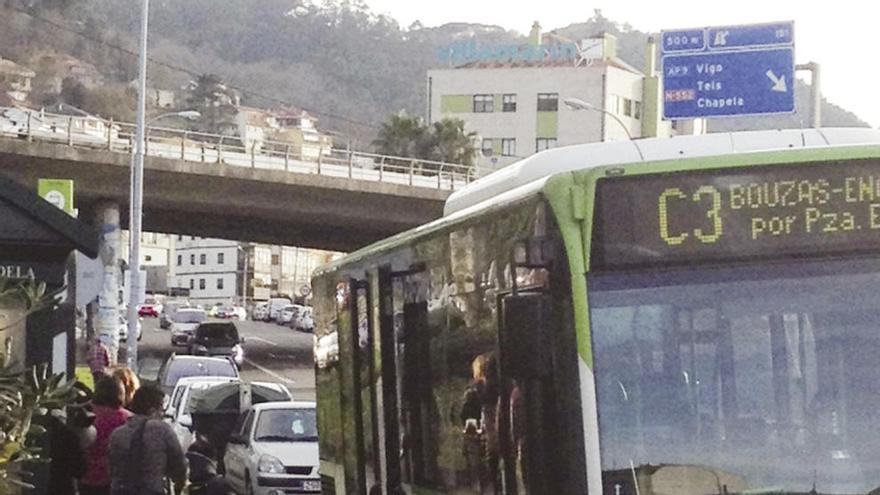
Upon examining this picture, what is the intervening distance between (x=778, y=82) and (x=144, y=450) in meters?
20.2

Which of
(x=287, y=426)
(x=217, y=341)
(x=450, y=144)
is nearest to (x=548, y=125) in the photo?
(x=450, y=144)

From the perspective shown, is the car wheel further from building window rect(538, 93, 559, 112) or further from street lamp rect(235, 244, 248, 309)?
street lamp rect(235, 244, 248, 309)

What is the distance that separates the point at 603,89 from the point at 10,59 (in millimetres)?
95546

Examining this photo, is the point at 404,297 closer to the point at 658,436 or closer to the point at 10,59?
the point at 658,436

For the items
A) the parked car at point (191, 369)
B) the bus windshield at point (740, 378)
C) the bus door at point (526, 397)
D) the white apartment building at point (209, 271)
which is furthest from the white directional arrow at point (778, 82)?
the white apartment building at point (209, 271)

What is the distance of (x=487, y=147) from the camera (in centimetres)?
12156

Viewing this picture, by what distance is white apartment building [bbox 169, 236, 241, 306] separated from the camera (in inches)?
6747

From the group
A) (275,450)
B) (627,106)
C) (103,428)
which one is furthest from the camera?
(627,106)

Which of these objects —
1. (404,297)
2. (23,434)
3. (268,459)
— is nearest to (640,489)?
(23,434)

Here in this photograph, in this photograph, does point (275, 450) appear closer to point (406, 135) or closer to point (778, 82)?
point (778, 82)

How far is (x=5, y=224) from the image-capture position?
38.2 ft

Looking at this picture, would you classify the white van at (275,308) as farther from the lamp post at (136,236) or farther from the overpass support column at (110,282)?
the lamp post at (136,236)

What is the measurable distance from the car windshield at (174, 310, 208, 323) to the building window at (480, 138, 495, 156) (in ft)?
152

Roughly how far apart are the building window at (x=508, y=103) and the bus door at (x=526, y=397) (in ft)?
361
